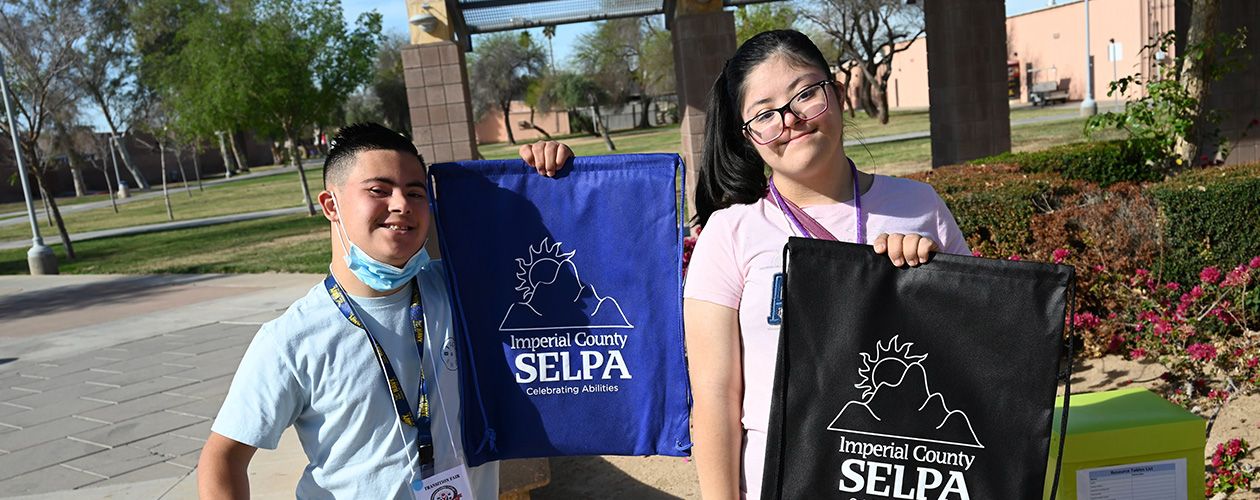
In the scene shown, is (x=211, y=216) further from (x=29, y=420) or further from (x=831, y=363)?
Result: (x=831, y=363)

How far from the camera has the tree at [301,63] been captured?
21328 millimetres

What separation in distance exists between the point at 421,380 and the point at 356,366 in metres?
0.15

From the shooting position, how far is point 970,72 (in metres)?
11.1

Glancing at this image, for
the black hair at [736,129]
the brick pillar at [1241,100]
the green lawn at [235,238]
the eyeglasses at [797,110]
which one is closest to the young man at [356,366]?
the black hair at [736,129]

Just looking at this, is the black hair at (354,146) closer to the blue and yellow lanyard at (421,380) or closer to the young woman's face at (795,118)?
the blue and yellow lanyard at (421,380)

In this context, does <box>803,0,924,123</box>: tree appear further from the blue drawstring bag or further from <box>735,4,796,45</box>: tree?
the blue drawstring bag

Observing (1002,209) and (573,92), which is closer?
(1002,209)

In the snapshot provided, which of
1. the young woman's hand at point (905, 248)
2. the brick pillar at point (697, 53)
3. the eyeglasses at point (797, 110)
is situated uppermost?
the brick pillar at point (697, 53)

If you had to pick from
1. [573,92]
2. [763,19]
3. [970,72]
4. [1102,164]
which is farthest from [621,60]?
Result: [1102,164]

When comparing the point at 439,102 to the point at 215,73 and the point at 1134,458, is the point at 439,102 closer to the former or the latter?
the point at 1134,458

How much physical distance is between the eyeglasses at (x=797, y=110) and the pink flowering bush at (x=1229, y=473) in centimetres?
264

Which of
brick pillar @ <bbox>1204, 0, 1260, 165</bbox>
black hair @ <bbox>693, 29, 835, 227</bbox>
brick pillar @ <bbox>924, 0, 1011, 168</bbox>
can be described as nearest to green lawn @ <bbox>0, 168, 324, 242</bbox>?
brick pillar @ <bbox>924, 0, 1011, 168</bbox>

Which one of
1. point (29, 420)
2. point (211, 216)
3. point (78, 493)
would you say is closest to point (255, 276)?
point (29, 420)

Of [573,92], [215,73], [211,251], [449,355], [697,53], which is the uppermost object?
[215,73]
